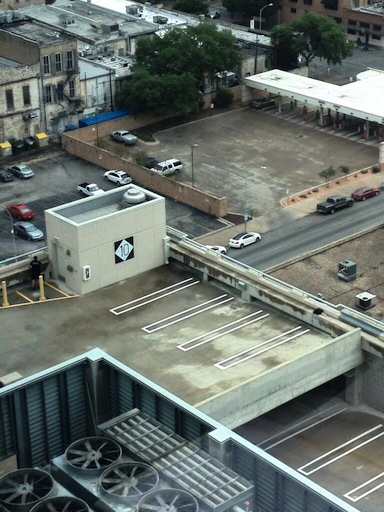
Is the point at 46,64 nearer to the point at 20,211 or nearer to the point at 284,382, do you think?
the point at 20,211

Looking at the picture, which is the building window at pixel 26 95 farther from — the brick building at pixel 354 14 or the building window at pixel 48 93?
the brick building at pixel 354 14

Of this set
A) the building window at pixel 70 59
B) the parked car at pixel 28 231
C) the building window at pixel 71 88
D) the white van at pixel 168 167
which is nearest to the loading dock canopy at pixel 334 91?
the white van at pixel 168 167

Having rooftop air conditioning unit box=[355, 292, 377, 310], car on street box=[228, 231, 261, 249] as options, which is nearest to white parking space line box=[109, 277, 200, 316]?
rooftop air conditioning unit box=[355, 292, 377, 310]

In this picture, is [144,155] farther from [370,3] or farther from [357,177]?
[370,3]

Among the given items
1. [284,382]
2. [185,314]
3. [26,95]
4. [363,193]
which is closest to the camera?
[284,382]

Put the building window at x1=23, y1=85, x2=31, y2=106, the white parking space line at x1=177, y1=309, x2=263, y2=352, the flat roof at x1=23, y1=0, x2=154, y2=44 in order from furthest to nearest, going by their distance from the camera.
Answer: the flat roof at x1=23, y1=0, x2=154, y2=44 → the building window at x1=23, y1=85, x2=31, y2=106 → the white parking space line at x1=177, y1=309, x2=263, y2=352

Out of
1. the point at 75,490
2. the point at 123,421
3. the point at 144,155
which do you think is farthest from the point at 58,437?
the point at 144,155

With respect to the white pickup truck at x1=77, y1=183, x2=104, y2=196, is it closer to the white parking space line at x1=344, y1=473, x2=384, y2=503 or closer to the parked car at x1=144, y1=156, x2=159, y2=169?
the parked car at x1=144, y1=156, x2=159, y2=169

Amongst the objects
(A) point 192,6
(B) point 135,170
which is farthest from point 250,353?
(A) point 192,6
